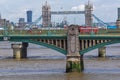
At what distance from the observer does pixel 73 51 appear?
6756cm

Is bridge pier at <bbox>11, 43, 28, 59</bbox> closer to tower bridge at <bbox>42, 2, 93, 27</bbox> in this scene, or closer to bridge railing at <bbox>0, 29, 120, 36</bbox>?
bridge railing at <bbox>0, 29, 120, 36</bbox>

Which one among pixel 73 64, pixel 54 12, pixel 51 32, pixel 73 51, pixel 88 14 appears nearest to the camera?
pixel 73 64

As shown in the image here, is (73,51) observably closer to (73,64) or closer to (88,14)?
(73,64)

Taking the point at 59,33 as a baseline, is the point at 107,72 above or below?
below

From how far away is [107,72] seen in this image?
67.5 meters

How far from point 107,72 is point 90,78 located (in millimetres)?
6369

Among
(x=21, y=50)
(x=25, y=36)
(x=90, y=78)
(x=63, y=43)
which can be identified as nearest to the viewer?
(x=90, y=78)

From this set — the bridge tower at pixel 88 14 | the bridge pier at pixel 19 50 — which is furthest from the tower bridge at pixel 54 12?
the bridge pier at pixel 19 50

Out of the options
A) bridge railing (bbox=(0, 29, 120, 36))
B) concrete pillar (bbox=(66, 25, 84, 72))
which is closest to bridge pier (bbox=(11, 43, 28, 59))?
bridge railing (bbox=(0, 29, 120, 36))

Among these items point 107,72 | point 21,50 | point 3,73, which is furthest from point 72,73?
point 21,50

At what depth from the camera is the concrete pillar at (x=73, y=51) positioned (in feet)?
219

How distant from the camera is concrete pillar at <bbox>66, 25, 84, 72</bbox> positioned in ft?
219

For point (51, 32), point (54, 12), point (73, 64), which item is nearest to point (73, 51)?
point (73, 64)

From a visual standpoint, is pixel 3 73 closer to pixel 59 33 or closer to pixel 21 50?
pixel 59 33
